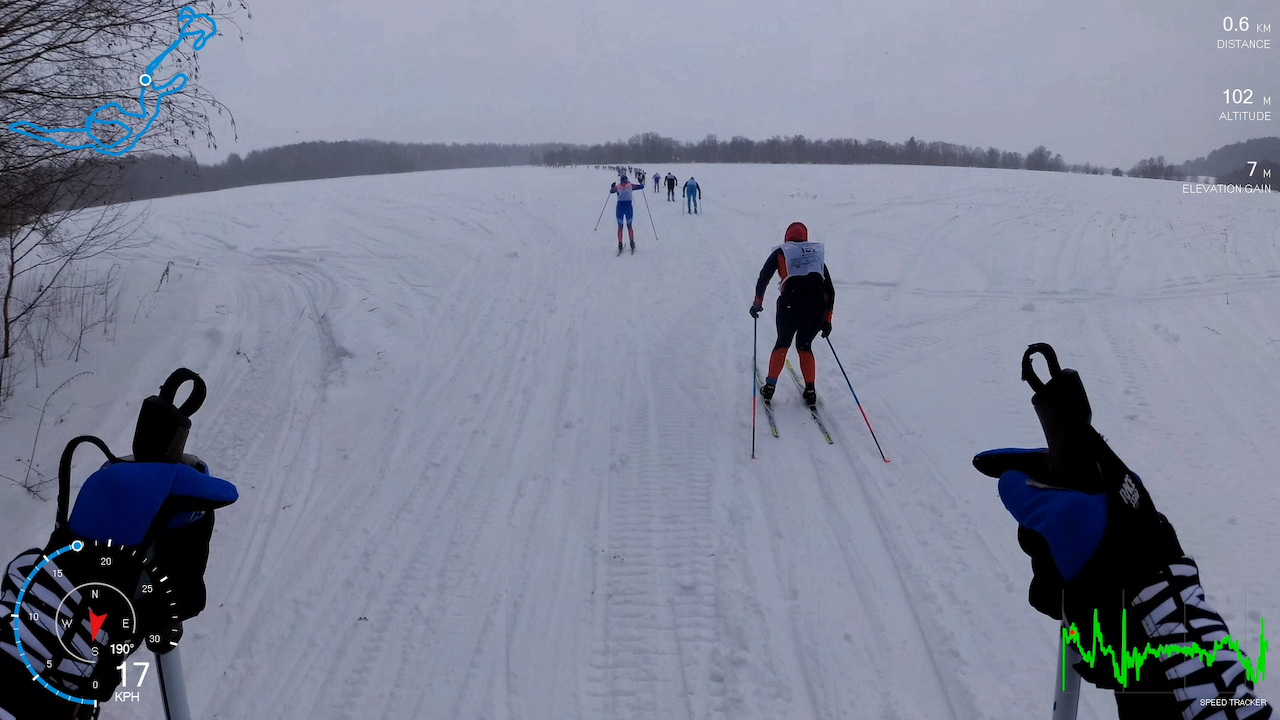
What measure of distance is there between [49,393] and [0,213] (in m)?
1.79

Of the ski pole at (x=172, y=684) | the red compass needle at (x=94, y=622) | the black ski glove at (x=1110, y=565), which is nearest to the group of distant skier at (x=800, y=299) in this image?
the black ski glove at (x=1110, y=565)

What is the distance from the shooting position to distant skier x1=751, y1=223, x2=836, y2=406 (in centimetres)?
629

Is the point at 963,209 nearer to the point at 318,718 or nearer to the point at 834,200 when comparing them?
the point at 834,200

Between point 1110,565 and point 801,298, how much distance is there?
498 centimetres

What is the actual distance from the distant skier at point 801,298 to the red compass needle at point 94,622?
553 cm

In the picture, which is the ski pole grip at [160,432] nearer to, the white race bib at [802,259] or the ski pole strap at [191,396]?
the ski pole strap at [191,396]

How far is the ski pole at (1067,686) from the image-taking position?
1.63 meters

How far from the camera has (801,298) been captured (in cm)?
632

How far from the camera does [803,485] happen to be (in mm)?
5184

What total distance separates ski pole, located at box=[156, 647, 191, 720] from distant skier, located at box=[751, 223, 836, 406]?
537 cm

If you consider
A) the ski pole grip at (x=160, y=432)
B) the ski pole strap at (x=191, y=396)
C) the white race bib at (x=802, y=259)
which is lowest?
the ski pole grip at (x=160, y=432)

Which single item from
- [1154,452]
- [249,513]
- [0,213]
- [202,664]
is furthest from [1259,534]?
[0,213]

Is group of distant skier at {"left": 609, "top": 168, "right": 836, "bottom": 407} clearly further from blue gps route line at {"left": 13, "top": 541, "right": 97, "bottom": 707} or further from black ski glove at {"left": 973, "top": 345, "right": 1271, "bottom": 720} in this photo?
blue gps route line at {"left": 13, "top": 541, "right": 97, "bottom": 707}

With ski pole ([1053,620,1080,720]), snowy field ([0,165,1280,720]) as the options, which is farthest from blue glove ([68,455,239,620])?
ski pole ([1053,620,1080,720])
